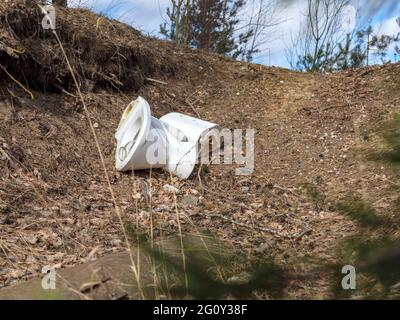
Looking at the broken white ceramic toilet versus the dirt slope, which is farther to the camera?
the broken white ceramic toilet

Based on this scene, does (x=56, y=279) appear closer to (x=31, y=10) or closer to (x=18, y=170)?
(x=18, y=170)

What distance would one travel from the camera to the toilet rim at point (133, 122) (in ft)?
14.3

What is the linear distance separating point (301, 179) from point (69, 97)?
2.30 m

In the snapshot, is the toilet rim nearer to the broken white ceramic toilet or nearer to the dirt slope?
the broken white ceramic toilet

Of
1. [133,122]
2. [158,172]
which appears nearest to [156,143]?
[158,172]

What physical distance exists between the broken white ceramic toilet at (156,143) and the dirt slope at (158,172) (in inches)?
5.1

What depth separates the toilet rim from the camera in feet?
14.3

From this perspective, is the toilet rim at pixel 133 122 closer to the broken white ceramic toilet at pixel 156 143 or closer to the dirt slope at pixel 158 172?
the broken white ceramic toilet at pixel 156 143

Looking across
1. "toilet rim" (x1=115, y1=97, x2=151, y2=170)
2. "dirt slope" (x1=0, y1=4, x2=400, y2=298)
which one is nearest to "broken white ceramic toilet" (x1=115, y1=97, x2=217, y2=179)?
"toilet rim" (x1=115, y1=97, x2=151, y2=170)

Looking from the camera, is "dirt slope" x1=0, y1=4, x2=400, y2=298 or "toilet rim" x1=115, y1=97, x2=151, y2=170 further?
"toilet rim" x1=115, y1=97, x2=151, y2=170

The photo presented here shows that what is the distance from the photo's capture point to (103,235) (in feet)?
11.5

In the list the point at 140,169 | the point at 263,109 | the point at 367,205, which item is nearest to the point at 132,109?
the point at 140,169

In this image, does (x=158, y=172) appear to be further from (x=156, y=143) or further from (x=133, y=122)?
(x=133, y=122)

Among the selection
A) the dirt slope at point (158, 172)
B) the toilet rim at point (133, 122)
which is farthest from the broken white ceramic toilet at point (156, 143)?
the dirt slope at point (158, 172)
